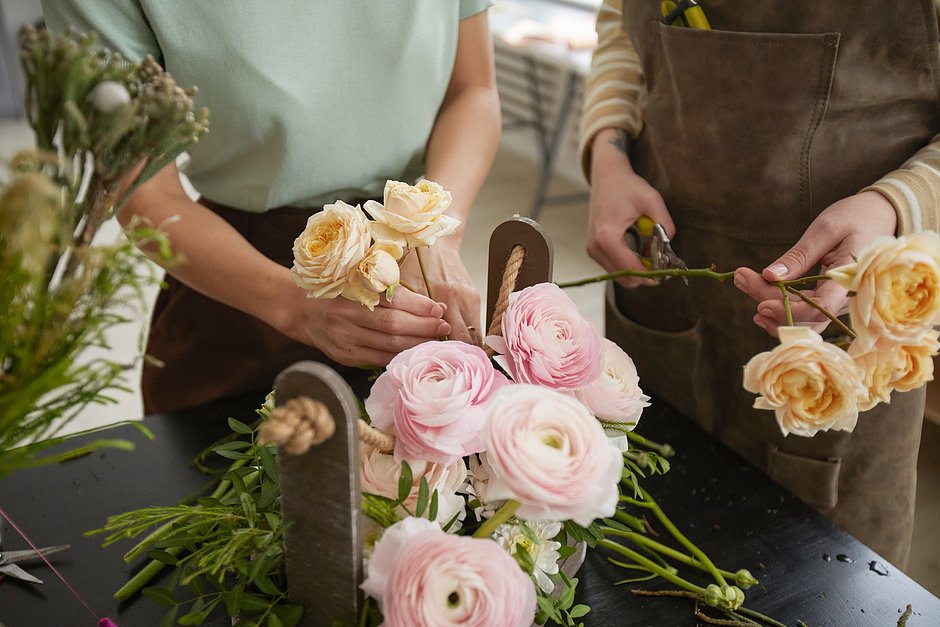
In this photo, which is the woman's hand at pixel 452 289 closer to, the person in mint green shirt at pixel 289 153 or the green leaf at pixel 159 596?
the person in mint green shirt at pixel 289 153

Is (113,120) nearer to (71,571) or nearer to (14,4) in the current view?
(71,571)

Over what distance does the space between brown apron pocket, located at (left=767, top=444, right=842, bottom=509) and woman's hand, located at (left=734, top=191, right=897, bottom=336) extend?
29 cm

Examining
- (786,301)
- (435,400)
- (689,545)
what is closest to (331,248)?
(435,400)

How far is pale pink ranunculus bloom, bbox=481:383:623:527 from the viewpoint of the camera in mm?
510

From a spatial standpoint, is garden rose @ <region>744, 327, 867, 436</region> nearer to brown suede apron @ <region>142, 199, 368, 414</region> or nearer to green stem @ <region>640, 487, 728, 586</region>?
green stem @ <region>640, 487, 728, 586</region>

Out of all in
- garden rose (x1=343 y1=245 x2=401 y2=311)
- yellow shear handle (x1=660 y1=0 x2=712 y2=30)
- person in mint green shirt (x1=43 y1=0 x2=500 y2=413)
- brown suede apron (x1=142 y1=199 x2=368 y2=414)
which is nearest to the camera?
garden rose (x1=343 y1=245 x2=401 y2=311)

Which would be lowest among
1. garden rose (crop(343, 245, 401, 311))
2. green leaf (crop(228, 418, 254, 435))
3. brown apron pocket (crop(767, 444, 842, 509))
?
brown apron pocket (crop(767, 444, 842, 509))

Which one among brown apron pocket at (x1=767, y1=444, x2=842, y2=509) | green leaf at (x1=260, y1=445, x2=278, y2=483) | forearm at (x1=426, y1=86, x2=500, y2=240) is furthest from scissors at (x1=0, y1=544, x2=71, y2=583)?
brown apron pocket at (x1=767, y1=444, x2=842, y2=509)

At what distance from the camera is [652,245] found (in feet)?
3.56

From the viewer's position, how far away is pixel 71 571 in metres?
0.78

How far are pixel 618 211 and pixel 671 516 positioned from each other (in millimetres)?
459

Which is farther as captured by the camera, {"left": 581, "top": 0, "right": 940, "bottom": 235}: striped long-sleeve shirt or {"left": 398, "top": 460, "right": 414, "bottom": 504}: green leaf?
{"left": 581, "top": 0, "right": 940, "bottom": 235}: striped long-sleeve shirt

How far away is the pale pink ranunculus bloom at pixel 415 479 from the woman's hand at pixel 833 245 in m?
0.39

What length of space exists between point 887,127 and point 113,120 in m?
0.91
